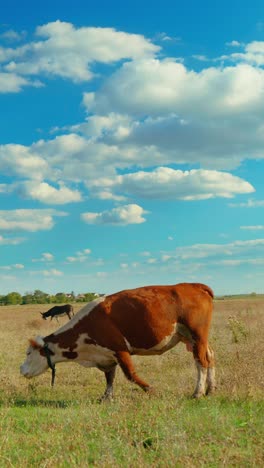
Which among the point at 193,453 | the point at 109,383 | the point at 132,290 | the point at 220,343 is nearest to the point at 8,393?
the point at 109,383

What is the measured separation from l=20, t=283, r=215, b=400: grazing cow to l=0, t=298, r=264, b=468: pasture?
2.25 ft

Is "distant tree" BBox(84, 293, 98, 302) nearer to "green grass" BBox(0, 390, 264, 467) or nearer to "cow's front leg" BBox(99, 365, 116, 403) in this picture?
"cow's front leg" BBox(99, 365, 116, 403)

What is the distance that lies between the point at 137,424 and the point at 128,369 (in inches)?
104

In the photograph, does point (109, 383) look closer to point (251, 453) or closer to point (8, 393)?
point (8, 393)

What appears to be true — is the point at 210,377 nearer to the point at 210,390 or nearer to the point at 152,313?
the point at 210,390

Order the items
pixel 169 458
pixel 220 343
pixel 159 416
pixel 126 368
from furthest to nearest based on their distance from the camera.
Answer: pixel 220 343 → pixel 126 368 → pixel 159 416 → pixel 169 458

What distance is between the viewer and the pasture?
6.07m

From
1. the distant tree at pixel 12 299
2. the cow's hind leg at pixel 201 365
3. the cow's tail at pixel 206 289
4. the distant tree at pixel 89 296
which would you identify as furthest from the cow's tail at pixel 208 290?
the distant tree at pixel 12 299

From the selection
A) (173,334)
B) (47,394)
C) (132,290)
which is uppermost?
(132,290)

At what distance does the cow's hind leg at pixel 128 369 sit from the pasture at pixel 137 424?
0.29 meters

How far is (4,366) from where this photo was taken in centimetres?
Answer: 1540

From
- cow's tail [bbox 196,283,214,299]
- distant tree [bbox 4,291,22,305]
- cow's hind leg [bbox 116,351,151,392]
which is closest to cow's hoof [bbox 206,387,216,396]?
cow's hind leg [bbox 116,351,151,392]

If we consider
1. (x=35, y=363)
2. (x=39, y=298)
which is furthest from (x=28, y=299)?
(x=35, y=363)

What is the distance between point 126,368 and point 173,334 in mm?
1119
